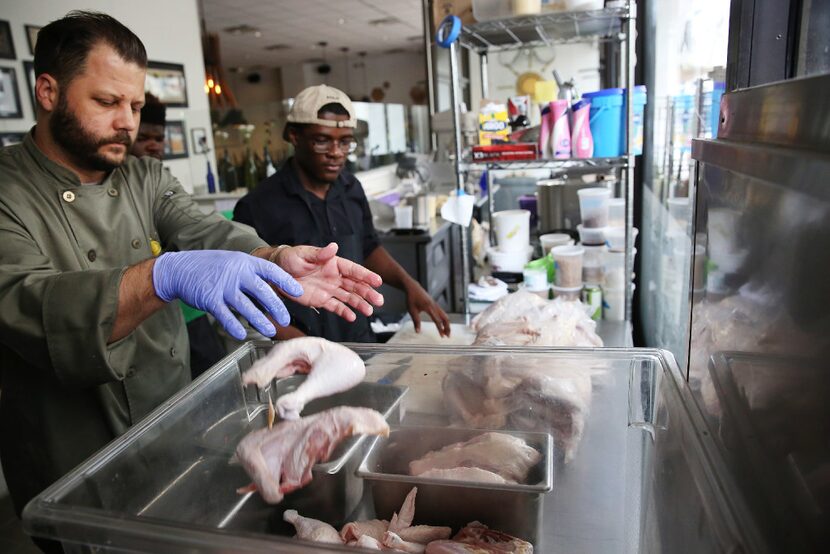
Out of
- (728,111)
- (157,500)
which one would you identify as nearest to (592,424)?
(728,111)

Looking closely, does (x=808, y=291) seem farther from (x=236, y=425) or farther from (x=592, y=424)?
(x=236, y=425)

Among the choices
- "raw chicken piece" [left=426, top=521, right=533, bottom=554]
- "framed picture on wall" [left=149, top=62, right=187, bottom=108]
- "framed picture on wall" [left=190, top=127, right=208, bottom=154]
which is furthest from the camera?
"framed picture on wall" [left=190, top=127, right=208, bottom=154]

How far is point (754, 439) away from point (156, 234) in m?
1.51

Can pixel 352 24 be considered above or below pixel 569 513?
above

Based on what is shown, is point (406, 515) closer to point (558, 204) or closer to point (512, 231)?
point (512, 231)

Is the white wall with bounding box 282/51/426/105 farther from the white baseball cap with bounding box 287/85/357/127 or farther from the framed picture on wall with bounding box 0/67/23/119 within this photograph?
the white baseball cap with bounding box 287/85/357/127

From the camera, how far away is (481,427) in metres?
1.16

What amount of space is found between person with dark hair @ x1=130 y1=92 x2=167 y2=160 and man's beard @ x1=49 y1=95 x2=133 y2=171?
154cm

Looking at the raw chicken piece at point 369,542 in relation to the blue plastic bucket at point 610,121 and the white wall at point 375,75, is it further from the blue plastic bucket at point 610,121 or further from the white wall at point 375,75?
the white wall at point 375,75

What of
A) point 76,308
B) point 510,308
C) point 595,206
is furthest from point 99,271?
point 595,206

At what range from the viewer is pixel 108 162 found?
138 centimetres

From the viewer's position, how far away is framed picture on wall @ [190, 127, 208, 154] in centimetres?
463

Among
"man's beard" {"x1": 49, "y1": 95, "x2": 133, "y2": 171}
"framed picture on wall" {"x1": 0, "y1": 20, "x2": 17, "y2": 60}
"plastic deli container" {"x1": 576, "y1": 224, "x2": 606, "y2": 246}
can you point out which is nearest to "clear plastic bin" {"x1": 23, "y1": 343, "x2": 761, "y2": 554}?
"man's beard" {"x1": 49, "y1": 95, "x2": 133, "y2": 171}

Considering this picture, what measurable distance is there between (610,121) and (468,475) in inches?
64.9
